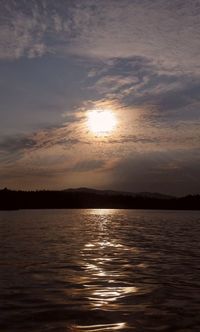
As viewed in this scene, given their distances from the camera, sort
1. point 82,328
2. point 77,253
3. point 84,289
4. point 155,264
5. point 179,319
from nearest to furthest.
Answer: point 82,328, point 179,319, point 84,289, point 155,264, point 77,253

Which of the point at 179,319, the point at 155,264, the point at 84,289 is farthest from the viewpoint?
the point at 155,264

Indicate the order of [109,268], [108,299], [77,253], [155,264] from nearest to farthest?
[108,299]
[109,268]
[155,264]
[77,253]

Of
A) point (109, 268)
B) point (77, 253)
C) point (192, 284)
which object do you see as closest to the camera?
point (192, 284)

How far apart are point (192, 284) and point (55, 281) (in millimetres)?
6723

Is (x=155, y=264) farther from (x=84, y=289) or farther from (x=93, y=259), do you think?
(x=84, y=289)

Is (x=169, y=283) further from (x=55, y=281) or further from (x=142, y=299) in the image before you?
(x=55, y=281)

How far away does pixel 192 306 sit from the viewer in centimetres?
1719

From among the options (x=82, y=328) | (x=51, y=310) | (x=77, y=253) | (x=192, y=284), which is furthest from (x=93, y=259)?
(x=82, y=328)

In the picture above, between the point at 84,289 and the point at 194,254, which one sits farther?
the point at 194,254

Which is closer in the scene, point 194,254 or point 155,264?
point 155,264

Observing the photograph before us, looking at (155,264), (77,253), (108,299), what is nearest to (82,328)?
(108,299)

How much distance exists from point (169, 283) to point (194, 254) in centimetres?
1376

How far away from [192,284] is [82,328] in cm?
932

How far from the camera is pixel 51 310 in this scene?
16.4 m
